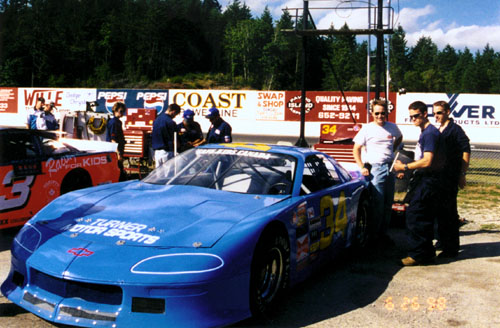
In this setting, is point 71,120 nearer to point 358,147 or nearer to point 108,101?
point 358,147

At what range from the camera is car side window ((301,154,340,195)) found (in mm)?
4527

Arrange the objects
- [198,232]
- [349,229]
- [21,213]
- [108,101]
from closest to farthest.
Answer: [198,232] → [349,229] → [21,213] → [108,101]

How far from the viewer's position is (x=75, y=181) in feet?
22.1

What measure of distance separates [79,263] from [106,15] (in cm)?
10601

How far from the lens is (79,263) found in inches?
122

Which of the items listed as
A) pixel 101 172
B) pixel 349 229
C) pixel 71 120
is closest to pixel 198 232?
pixel 349 229

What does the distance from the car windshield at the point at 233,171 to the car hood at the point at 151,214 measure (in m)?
0.16

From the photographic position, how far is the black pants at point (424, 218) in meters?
5.15

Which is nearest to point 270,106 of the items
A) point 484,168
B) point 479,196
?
point 484,168

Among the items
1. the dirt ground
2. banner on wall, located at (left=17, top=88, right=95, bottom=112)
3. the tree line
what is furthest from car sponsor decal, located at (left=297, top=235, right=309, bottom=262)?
the tree line

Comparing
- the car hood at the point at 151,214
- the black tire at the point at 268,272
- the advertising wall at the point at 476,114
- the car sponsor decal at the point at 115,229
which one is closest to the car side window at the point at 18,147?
the car hood at the point at 151,214

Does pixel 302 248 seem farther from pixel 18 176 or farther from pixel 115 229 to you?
pixel 18 176

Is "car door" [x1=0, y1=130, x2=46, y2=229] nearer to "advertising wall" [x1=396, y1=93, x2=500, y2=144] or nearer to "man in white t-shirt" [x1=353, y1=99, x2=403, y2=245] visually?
"man in white t-shirt" [x1=353, y1=99, x2=403, y2=245]

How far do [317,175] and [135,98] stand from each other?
25.4 meters
